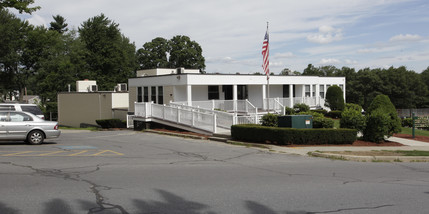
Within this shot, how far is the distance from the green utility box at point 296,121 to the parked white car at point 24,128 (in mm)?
10079

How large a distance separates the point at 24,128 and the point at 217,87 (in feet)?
60.3

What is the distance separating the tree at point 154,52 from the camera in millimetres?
79688

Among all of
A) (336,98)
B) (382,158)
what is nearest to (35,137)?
(382,158)

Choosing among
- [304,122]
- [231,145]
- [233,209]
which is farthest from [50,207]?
[304,122]

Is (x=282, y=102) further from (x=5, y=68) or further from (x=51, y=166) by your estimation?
(x=5, y=68)

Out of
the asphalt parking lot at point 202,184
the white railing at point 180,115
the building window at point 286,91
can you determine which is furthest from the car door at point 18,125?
the building window at point 286,91

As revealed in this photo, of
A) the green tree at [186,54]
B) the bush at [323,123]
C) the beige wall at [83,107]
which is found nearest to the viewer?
the bush at [323,123]

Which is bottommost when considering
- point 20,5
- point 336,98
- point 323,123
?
point 323,123

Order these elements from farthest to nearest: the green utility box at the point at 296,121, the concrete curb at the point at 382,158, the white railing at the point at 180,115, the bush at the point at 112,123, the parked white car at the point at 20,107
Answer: the bush at the point at 112,123 < the white railing at the point at 180,115 < the parked white car at the point at 20,107 < the green utility box at the point at 296,121 < the concrete curb at the point at 382,158

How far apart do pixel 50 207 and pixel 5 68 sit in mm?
74243

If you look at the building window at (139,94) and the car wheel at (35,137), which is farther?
the building window at (139,94)

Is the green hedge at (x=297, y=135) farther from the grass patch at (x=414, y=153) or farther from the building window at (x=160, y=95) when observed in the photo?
the building window at (x=160, y=95)

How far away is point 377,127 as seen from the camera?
694 inches

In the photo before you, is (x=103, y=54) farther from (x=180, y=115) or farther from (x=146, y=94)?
(x=180, y=115)
